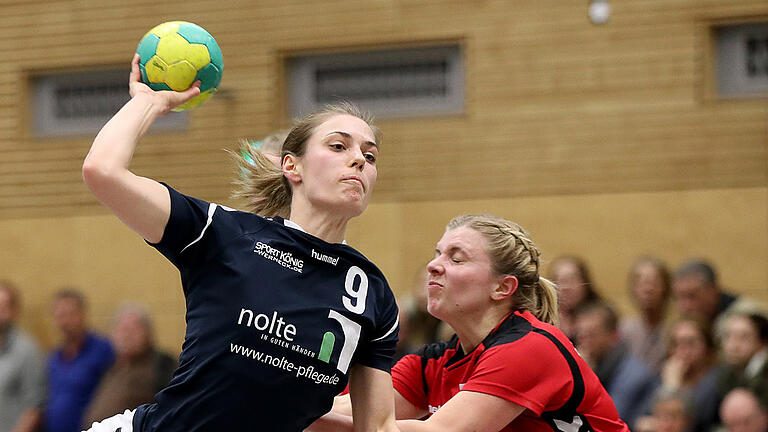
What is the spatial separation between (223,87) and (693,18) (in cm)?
409

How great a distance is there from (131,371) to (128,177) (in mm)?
5137

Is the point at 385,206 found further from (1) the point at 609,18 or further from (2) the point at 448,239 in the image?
(2) the point at 448,239

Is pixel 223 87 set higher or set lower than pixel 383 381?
higher

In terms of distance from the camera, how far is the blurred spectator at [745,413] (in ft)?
18.6

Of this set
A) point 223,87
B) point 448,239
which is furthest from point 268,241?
point 223,87

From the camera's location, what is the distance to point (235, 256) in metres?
3.41

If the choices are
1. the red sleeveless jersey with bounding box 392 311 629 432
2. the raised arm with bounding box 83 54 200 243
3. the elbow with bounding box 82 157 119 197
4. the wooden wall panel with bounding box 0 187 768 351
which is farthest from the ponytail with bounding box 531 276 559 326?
the wooden wall panel with bounding box 0 187 768 351

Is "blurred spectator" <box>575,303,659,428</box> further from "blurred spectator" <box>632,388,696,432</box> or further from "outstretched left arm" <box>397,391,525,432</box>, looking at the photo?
"outstretched left arm" <box>397,391,525,432</box>

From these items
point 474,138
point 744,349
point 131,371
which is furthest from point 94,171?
point 474,138

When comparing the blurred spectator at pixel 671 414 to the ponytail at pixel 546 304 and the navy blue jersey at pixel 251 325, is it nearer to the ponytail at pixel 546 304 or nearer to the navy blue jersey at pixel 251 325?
the ponytail at pixel 546 304

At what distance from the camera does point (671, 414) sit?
599 cm

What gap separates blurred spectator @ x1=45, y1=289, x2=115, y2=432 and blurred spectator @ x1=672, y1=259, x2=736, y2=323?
169 inches

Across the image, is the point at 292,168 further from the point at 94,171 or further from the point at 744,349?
the point at 744,349

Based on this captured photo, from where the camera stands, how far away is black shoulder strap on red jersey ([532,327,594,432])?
12.7 ft
